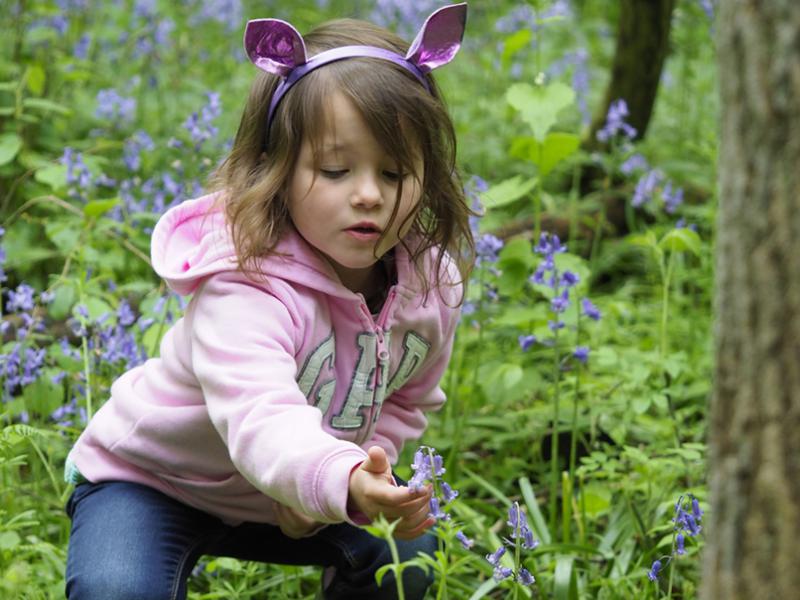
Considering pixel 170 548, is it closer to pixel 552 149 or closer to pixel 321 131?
pixel 321 131

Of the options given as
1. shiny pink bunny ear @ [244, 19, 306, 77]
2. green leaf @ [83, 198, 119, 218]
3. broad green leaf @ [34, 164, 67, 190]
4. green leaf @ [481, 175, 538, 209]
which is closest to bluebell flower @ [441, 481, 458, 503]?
shiny pink bunny ear @ [244, 19, 306, 77]

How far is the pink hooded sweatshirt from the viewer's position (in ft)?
5.80

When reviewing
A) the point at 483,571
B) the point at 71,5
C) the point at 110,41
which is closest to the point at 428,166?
the point at 483,571

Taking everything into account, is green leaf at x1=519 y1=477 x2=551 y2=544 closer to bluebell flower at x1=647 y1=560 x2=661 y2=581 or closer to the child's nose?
bluebell flower at x1=647 y1=560 x2=661 y2=581

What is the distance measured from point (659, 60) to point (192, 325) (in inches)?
117

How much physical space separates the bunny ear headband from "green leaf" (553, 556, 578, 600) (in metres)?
0.93

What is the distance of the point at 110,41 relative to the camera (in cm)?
502

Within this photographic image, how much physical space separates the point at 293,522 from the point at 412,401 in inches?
16.6

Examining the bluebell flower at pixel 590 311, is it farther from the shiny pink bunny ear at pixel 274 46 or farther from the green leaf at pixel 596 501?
the shiny pink bunny ear at pixel 274 46

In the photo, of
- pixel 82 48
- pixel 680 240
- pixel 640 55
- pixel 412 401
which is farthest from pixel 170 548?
pixel 640 55

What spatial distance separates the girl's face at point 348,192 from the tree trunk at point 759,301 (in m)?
0.78

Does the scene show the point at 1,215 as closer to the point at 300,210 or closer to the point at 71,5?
the point at 71,5

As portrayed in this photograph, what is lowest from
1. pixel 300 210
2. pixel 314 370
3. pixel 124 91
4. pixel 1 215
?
pixel 314 370

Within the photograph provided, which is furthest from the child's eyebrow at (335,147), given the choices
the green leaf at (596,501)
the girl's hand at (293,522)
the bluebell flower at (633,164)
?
the bluebell flower at (633,164)
